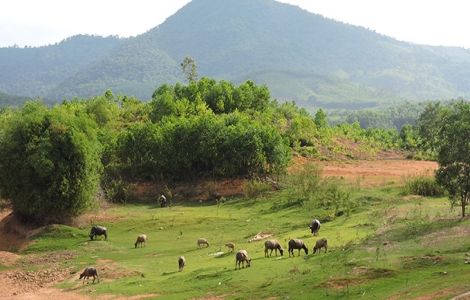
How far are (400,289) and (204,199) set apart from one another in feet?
110

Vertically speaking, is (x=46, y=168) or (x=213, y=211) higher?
(x=46, y=168)

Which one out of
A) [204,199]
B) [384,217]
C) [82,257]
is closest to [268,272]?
[384,217]

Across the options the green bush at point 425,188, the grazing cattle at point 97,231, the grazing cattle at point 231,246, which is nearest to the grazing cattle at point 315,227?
the grazing cattle at point 231,246

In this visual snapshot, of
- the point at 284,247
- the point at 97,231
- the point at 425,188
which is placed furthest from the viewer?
the point at 425,188

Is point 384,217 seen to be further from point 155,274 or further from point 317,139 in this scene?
point 317,139

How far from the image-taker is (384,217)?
3127cm

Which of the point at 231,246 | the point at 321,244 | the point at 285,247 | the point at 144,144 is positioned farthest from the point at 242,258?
the point at 144,144

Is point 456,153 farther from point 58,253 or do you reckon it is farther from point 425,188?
point 58,253

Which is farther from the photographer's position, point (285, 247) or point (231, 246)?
point (231, 246)

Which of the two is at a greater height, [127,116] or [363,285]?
[127,116]

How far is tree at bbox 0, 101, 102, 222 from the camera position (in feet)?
126

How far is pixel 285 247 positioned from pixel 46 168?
1880 cm

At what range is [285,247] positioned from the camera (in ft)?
92.2

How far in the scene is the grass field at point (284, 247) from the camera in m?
19.9
